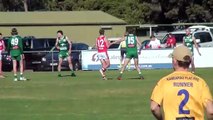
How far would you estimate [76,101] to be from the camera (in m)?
16.8

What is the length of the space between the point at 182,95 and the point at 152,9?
6644cm

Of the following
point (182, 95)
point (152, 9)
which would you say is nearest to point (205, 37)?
point (152, 9)

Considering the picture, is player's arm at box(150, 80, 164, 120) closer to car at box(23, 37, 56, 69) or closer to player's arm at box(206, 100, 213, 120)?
player's arm at box(206, 100, 213, 120)

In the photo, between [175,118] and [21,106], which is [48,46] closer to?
[21,106]

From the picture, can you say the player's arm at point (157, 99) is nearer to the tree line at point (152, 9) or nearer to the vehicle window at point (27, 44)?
the vehicle window at point (27, 44)

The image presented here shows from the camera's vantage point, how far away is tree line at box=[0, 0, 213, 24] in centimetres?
6856

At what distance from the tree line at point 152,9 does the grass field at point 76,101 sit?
4709 cm

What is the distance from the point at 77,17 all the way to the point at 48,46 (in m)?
19.8

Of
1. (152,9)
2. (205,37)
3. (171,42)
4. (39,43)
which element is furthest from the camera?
(152,9)

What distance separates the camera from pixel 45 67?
3709cm

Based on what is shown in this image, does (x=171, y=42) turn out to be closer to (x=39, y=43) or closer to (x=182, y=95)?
(x=39, y=43)

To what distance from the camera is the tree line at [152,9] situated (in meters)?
68.6

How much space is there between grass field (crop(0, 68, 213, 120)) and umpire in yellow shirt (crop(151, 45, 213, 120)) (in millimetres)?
7144

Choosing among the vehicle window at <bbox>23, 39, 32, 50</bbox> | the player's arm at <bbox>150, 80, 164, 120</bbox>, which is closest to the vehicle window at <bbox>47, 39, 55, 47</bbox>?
the vehicle window at <bbox>23, 39, 32, 50</bbox>
